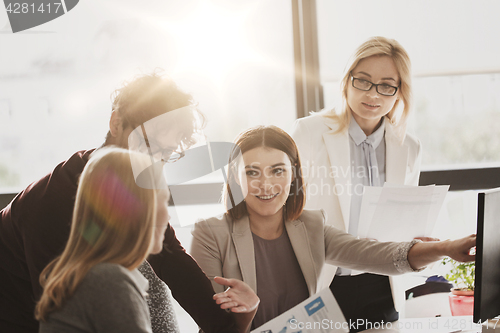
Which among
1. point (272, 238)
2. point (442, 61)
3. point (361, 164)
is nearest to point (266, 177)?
point (272, 238)

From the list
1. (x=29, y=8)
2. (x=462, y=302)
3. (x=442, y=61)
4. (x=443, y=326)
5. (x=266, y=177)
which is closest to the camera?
(x=443, y=326)

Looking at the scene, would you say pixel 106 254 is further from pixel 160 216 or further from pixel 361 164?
pixel 361 164

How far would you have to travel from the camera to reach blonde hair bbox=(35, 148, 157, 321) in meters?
0.77

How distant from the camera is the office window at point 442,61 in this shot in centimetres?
212

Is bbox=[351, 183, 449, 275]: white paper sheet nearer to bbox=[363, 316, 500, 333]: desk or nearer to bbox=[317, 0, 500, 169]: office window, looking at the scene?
bbox=[363, 316, 500, 333]: desk

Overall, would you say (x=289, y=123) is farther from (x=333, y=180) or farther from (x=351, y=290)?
(x=351, y=290)

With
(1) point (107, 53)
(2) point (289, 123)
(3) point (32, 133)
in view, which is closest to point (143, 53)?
(1) point (107, 53)

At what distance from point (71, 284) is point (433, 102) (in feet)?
6.54

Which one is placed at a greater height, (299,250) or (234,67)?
(234,67)

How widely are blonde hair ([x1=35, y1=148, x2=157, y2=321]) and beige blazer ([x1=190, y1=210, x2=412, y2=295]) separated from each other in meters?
0.50

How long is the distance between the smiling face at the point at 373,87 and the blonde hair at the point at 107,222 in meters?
1.02

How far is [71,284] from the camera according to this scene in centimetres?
73

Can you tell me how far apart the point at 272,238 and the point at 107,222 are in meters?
0.72

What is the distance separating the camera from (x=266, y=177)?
1.36m
